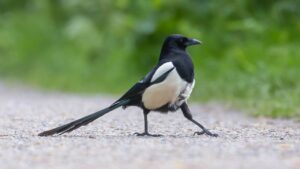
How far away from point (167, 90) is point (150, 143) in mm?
806

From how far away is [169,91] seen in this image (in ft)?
25.8

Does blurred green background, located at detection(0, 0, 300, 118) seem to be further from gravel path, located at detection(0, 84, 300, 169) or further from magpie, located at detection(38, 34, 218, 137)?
magpie, located at detection(38, 34, 218, 137)

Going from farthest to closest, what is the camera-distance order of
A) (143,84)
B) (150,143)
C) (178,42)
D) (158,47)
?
(158,47) < (178,42) < (143,84) < (150,143)

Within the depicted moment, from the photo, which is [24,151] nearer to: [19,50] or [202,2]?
[202,2]

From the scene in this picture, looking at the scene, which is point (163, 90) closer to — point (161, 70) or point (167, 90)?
point (167, 90)

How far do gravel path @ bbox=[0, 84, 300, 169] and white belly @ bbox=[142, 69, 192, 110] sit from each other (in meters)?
0.32

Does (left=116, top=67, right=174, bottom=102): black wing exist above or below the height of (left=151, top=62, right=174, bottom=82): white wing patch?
below

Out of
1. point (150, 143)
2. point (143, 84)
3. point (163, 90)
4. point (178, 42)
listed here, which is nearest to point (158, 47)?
point (178, 42)

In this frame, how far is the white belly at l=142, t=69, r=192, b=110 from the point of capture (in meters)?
7.85

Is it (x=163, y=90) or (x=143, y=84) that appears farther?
(x=143, y=84)

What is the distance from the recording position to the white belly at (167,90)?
25.7 ft

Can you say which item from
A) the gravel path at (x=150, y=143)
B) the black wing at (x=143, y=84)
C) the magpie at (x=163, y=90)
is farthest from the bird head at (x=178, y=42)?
the gravel path at (x=150, y=143)

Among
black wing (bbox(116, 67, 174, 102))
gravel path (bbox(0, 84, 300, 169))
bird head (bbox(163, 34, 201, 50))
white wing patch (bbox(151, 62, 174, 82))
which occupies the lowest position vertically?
gravel path (bbox(0, 84, 300, 169))

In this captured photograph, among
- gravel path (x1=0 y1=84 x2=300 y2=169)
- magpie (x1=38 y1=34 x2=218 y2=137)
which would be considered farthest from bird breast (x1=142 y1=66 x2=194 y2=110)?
gravel path (x1=0 y1=84 x2=300 y2=169)
